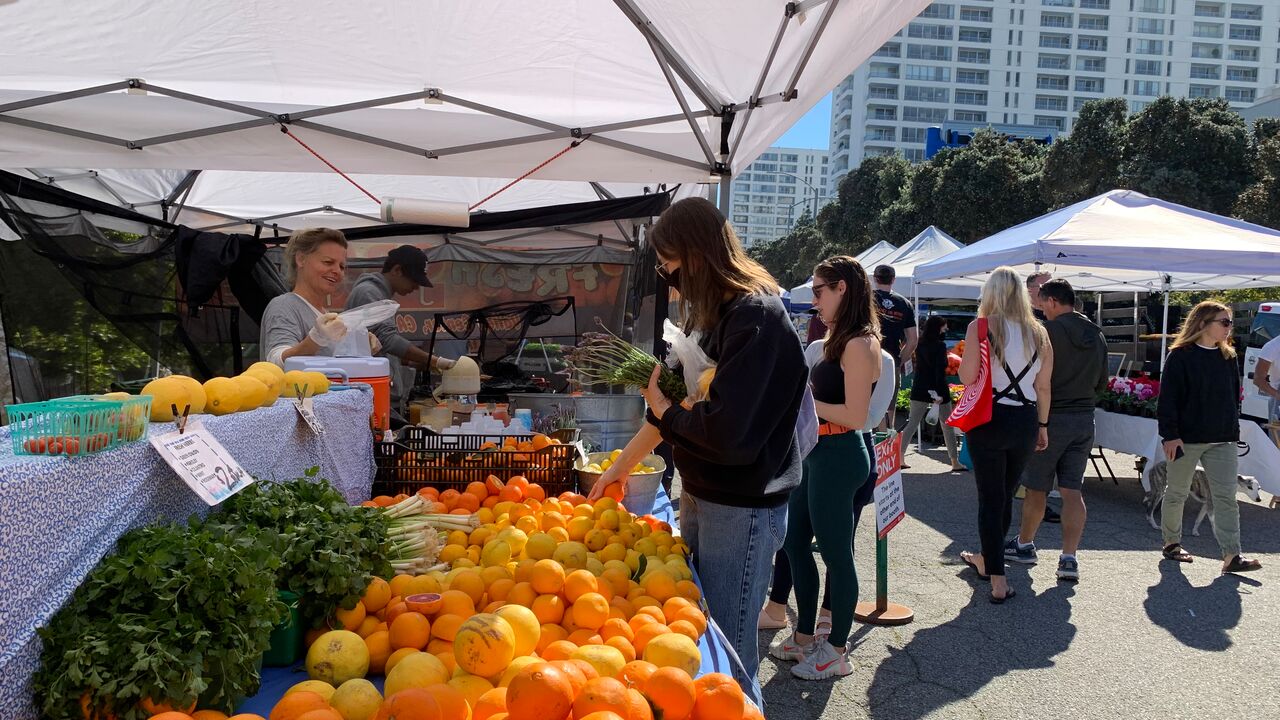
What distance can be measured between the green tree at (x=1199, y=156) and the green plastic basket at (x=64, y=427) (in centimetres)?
2791

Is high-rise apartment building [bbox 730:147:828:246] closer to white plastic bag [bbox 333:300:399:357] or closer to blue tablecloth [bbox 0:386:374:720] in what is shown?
white plastic bag [bbox 333:300:399:357]

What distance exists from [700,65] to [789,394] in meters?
2.54

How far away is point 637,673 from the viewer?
1.42 meters

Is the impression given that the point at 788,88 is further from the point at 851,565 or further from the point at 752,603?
the point at 752,603

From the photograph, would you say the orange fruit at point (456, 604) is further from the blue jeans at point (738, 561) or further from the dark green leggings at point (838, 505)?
the dark green leggings at point (838, 505)

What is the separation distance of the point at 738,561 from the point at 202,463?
1.47 meters

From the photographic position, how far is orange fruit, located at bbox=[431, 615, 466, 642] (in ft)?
5.49

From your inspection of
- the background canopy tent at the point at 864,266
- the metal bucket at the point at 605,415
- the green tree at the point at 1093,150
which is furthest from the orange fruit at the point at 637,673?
the green tree at the point at 1093,150

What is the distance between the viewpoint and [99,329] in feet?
17.3

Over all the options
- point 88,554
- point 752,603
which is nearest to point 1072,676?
point 752,603

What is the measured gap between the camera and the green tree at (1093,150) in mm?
25672

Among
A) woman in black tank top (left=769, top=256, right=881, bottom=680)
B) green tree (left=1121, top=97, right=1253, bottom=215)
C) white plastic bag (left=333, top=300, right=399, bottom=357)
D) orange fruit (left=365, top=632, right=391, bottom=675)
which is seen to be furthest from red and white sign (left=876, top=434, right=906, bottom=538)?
green tree (left=1121, top=97, right=1253, bottom=215)

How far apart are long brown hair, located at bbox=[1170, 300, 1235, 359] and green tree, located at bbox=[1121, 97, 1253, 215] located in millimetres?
21945

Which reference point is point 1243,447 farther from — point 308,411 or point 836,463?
point 308,411
